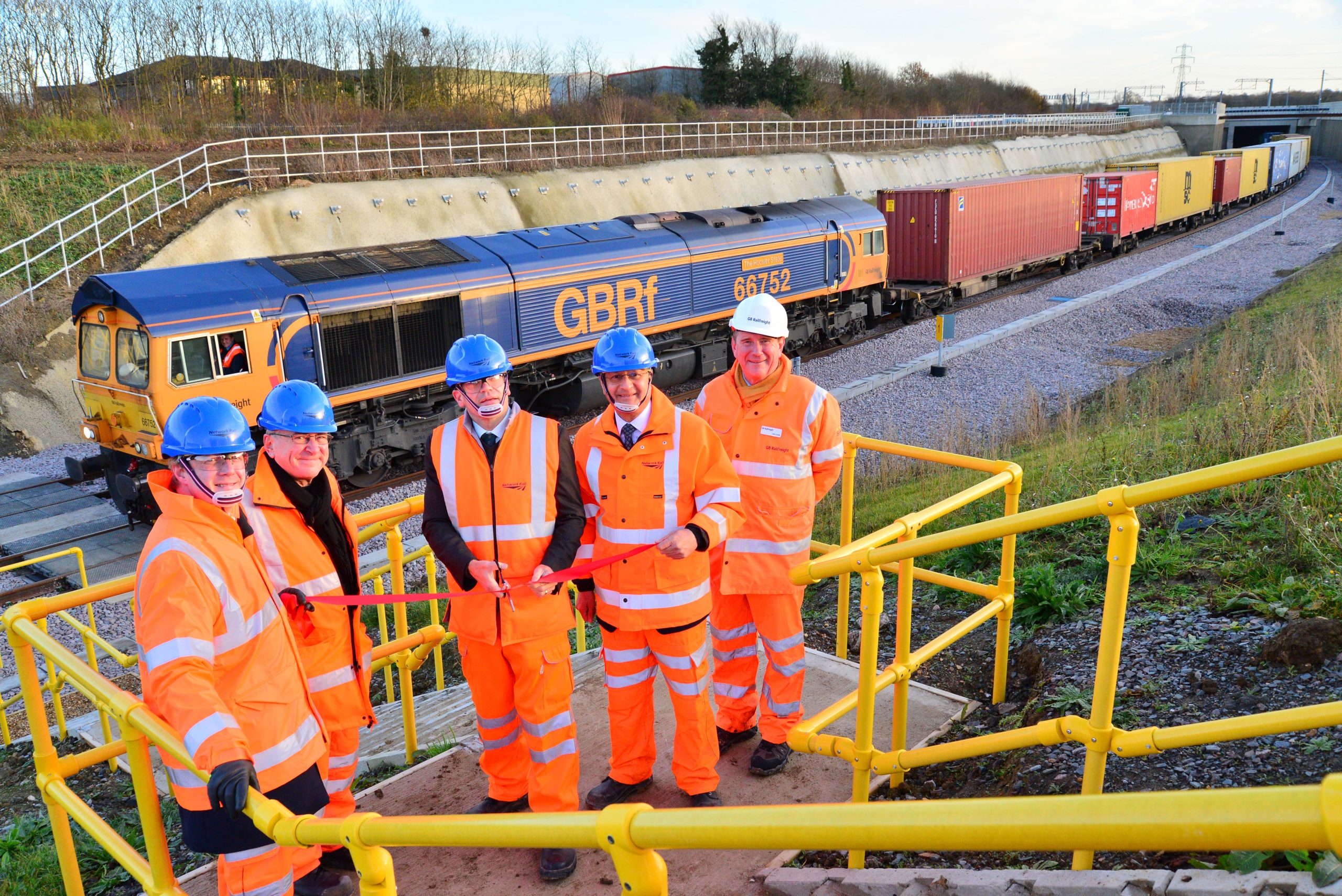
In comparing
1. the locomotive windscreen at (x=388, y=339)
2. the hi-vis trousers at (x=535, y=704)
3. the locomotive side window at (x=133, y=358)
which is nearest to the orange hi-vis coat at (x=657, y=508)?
the hi-vis trousers at (x=535, y=704)

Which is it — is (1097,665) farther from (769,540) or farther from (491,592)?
(491,592)

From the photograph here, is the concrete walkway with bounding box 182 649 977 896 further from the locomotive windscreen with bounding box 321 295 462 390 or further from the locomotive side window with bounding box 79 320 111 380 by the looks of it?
the locomotive side window with bounding box 79 320 111 380

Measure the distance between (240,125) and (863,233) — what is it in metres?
17.5

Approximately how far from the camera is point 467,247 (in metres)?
13.5

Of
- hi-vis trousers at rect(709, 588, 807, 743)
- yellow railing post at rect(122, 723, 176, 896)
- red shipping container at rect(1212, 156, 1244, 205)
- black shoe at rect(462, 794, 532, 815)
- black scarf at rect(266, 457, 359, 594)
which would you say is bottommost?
black shoe at rect(462, 794, 532, 815)

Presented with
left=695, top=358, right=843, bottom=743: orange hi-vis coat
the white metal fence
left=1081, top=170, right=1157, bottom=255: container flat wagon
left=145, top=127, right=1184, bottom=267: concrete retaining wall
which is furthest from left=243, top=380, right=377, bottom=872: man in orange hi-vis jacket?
left=1081, top=170, right=1157, bottom=255: container flat wagon

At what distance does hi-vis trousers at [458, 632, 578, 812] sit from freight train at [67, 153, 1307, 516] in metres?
7.90

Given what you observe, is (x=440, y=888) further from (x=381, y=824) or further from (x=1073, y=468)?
(x=1073, y=468)

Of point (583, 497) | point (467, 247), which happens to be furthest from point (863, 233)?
point (583, 497)

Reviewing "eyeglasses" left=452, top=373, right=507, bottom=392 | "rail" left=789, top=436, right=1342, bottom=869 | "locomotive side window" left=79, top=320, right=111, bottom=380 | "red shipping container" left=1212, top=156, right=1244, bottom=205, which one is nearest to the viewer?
"rail" left=789, top=436, right=1342, bottom=869

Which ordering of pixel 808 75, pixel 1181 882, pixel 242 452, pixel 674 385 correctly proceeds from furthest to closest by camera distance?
pixel 808 75, pixel 674 385, pixel 242 452, pixel 1181 882

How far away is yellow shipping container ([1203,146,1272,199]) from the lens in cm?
4084

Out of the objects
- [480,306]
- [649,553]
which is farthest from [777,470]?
[480,306]

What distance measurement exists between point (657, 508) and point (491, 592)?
75 centimetres
